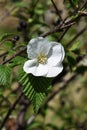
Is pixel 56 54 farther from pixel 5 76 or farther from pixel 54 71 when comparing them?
pixel 5 76

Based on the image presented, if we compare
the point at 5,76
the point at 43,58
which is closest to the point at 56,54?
the point at 43,58

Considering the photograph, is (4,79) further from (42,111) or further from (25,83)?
(42,111)

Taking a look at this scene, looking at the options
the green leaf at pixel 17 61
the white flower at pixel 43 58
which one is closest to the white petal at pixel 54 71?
the white flower at pixel 43 58

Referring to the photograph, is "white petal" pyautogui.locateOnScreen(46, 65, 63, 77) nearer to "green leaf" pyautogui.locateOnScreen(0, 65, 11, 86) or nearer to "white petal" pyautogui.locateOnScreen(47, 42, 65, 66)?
"white petal" pyautogui.locateOnScreen(47, 42, 65, 66)

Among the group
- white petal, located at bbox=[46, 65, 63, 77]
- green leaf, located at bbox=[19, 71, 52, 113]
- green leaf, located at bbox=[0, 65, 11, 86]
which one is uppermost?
green leaf, located at bbox=[0, 65, 11, 86]

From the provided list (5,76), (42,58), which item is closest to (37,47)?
(42,58)

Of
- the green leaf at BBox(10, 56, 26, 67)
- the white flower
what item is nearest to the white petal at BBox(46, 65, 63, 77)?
the white flower
